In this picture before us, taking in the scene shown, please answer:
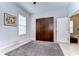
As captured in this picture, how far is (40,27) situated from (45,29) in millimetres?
544

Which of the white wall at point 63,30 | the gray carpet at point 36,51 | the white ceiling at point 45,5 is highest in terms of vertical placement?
the white ceiling at point 45,5

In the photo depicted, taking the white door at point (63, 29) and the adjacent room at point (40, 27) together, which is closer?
the adjacent room at point (40, 27)

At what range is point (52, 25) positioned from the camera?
7523 millimetres

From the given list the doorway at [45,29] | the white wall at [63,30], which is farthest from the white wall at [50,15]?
the white wall at [63,30]

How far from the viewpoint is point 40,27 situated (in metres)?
8.31

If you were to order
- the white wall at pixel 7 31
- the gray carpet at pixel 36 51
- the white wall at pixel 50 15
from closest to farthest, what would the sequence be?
the gray carpet at pixel 36 51
the white wall at pixel 7 31
the white wall at pixel 50 15

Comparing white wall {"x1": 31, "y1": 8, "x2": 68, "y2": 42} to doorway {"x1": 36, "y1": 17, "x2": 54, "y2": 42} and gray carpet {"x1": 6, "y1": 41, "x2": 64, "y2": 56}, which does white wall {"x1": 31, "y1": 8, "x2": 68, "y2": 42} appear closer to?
doorway {"x1": 36, "y1": 17, "x2": 54, "y2": 42}

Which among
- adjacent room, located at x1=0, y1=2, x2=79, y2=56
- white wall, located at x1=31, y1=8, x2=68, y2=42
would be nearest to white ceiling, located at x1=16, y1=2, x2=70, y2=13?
adjacent room, located at x1=0, y1=2, x2=79, y2=56

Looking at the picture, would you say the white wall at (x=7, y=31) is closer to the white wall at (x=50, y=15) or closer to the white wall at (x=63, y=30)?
the white wall at (x=50, y=15)

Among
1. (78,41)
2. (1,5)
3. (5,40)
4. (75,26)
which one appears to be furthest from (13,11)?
(75,26)

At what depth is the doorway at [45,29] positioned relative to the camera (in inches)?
299

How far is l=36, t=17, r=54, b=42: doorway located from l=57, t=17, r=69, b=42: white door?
2.32ft

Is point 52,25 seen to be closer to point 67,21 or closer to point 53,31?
point 53,31

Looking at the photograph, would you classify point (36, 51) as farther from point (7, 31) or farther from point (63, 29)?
point (63, 29)
